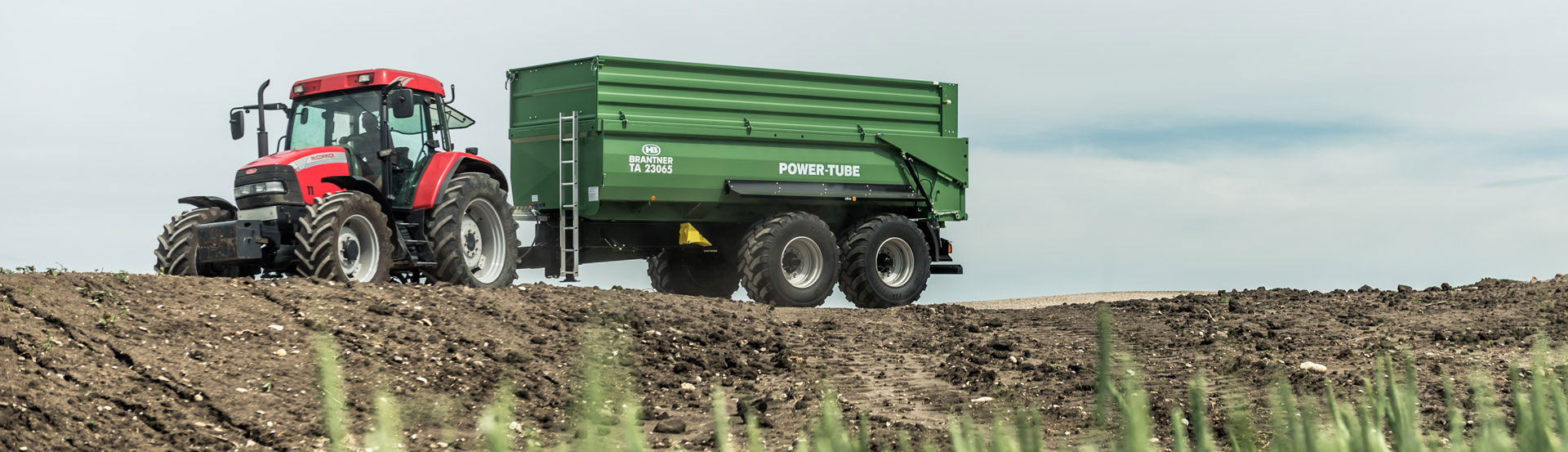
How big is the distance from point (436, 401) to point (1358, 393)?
5323mm

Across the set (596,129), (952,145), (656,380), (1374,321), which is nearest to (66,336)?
(656,380)

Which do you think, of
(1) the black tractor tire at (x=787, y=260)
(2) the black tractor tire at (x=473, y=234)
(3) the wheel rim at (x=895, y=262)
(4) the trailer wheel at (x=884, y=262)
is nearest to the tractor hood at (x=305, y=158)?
(2) the black tractor tire at (x=473, y=234)

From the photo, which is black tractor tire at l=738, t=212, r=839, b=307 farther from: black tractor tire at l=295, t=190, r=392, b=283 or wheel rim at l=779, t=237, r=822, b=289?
black tractor tire at l=295, t=190, r=392, b=283

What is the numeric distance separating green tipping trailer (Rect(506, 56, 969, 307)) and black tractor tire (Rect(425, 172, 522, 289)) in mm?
770

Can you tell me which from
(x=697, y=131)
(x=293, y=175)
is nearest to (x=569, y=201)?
(x=697, y=131)

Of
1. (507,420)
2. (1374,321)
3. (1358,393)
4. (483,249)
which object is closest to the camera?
(507,420)

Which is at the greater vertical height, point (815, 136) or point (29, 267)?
point (815, 136)

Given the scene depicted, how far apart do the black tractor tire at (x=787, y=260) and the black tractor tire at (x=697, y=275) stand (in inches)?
49.4

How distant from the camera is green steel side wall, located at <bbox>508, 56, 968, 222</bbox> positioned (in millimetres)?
12492

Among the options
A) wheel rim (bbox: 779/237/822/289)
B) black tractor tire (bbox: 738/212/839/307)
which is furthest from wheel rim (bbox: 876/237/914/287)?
wheel rim (bbox: 779/237/822/289)

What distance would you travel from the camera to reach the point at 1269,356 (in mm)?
8570

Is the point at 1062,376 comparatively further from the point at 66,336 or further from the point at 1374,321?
the point at 66,336

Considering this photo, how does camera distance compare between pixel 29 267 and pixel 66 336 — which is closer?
pixel 66 336

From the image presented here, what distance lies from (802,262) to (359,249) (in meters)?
5.19
